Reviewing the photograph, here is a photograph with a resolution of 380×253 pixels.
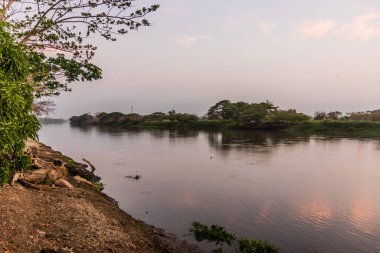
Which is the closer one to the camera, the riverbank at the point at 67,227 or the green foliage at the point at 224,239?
the riverbank at the point at 67,227

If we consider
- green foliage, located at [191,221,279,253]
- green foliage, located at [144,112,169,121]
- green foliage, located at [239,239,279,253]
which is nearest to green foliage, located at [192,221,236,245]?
green foliage, located at [191,221,279,253]

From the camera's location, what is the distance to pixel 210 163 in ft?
140

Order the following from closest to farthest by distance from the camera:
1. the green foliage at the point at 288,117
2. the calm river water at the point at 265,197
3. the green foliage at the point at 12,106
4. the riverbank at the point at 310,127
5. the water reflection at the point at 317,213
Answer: the green foliage at the point at 12,106, the calm river water at the point at 265,197, the water reflection at the point at 317,213, the riverbank at the point at 310,127, the green foliage at the point at 288,117

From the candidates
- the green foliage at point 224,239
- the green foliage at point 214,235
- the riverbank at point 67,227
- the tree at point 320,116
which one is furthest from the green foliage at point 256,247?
the tree at point 320,116

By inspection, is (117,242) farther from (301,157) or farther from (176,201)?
(301,157)

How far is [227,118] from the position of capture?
15188cm

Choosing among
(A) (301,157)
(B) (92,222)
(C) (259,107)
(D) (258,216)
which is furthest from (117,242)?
(C) (259,107)

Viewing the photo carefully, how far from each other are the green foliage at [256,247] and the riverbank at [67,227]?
2150mm

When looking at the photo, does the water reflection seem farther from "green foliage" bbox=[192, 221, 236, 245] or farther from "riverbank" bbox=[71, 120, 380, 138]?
"riverbank" bbox=[71, 120, 380, 138]

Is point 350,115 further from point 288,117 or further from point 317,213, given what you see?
point 317,213

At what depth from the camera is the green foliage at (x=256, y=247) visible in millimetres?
14252

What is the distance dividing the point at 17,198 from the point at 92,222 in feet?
10.7

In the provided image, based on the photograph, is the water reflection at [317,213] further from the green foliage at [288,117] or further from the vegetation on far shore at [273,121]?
the green foliage at [288,117]

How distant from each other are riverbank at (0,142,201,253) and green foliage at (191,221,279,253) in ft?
4.36
